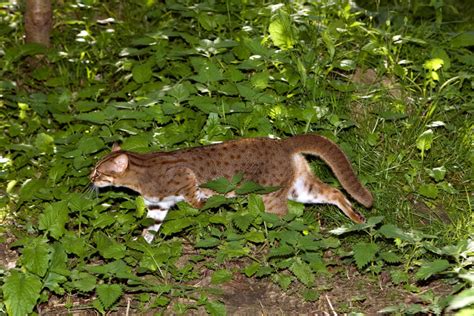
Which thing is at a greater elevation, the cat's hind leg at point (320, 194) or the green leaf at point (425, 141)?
the green leaf at point (425, 141)

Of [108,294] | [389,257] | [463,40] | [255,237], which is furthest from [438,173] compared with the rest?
[108,294]

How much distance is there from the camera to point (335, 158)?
6.19 m

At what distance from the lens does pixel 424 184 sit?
21.6 ft

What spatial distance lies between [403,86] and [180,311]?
9.62ft

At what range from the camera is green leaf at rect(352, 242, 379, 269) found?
5520 mm

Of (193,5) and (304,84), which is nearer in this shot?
(304,84)

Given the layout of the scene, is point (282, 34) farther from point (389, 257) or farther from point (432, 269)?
point (432, 269)

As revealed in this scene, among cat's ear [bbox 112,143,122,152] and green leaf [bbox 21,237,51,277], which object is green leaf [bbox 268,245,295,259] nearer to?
green leaf [bbox 21,237,51,277]

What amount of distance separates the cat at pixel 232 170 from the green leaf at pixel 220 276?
0.57m

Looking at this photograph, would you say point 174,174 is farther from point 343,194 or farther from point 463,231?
point 463,231

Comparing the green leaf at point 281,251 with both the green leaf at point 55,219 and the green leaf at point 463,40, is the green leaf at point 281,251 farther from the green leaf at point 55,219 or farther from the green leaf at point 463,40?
the green leaf at point 463,40

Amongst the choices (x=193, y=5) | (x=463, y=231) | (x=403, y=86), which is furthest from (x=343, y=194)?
(x=193, y=5)

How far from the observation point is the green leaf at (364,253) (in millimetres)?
5520

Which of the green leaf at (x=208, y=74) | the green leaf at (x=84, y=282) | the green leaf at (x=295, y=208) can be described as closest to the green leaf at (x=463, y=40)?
the green leaf at (x=208, y=74)
